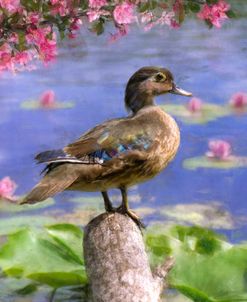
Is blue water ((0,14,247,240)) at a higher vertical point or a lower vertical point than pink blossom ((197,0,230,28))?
lower

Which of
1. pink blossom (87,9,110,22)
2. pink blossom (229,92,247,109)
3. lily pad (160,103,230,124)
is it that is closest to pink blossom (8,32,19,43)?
pink blossom (87,9,110,22)

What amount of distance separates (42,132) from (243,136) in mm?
1207

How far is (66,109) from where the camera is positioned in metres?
6.16

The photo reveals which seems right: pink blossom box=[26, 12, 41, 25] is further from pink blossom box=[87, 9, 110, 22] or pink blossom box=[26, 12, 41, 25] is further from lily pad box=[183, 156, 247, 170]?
lily pad box=[183, 156, 247, 170]

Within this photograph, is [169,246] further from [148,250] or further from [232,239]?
[232,239]

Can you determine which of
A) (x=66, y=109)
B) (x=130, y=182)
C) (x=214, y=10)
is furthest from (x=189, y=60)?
(x=130, y=182)

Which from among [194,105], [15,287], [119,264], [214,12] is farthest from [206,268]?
[194,105]

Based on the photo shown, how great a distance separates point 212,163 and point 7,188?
1162 millimetres

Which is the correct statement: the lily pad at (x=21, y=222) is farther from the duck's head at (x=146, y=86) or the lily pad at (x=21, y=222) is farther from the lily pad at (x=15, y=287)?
the duck's head at (x=146, y=86)

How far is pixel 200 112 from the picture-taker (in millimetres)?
6070

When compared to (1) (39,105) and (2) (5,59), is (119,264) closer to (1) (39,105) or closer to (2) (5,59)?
(2) (5,59)

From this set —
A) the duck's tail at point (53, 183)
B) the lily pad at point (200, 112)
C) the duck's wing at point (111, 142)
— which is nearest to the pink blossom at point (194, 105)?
the lily pad at point (200, 112)

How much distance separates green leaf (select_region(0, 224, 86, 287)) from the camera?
3.69 m

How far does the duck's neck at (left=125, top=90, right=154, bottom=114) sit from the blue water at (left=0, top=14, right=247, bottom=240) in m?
1.28
